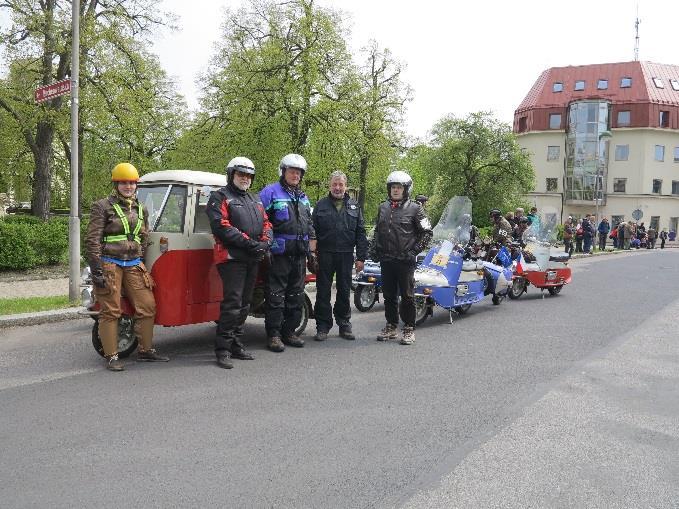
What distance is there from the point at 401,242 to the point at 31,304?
545 centimetres

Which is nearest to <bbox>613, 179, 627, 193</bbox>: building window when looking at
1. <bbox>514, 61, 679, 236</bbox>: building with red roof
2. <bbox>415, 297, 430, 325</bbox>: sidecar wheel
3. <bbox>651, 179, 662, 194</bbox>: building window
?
<bbox>514, 61, 679, 236</bbox>: building with red roof

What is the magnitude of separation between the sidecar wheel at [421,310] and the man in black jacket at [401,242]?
1.00 meters

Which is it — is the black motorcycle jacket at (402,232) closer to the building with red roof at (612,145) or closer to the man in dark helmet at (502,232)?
the man in dark helmet at (502,232)

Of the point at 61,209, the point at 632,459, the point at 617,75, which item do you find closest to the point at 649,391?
the point at 632,459

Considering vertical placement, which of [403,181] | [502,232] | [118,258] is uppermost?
[403,181]

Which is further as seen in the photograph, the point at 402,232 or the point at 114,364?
the point at 402,232

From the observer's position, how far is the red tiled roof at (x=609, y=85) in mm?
63844

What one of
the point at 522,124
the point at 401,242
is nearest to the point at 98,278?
the point at 401,242

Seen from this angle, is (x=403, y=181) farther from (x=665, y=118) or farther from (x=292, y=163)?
(x=665, y=118)

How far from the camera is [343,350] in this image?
7.07 metres

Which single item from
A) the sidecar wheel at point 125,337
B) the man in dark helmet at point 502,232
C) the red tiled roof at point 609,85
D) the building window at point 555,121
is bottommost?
the sidecar wheel at point 125,337

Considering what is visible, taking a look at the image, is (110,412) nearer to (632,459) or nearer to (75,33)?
(632,459)

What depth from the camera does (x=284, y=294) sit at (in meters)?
7.06

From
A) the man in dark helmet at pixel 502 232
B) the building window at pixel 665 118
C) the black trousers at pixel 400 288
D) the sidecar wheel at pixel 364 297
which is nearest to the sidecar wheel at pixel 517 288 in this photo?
the man in dark helmet at pixel 502 232
